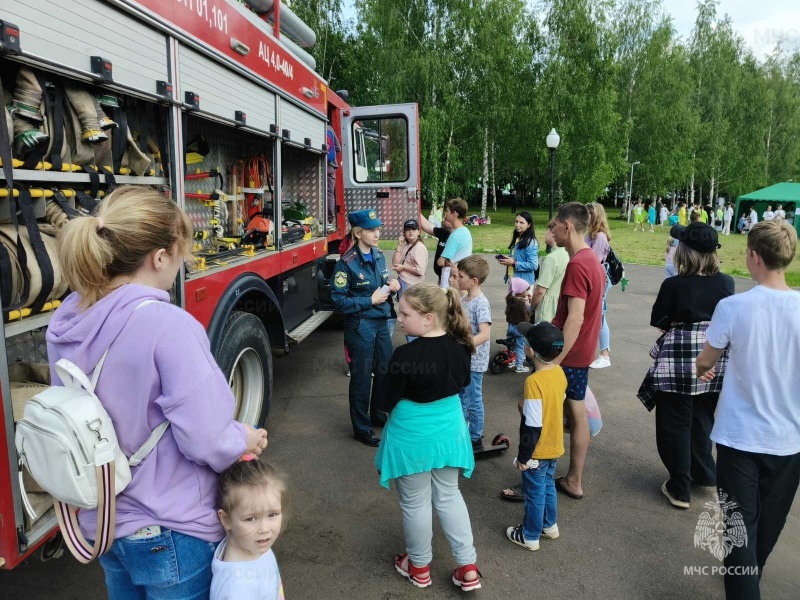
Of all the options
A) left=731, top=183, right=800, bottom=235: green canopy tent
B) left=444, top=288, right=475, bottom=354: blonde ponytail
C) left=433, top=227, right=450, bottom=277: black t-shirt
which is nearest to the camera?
left=444, top=288, right=475, bottom=354: blonde ponytail

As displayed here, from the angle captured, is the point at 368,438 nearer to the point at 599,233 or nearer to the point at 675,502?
the point at 675,502

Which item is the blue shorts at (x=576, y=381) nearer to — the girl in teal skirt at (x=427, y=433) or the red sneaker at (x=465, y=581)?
the girl in teal skirt at (x=427, y=433)

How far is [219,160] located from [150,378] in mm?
3955

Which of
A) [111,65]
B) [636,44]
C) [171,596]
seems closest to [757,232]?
[171,596]

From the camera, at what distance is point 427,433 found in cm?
257

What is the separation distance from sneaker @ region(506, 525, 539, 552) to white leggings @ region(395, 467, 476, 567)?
19.5 inches

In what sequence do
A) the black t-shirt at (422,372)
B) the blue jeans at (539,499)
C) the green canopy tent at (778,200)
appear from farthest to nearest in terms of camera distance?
1. the green canopy tent at (778,200)
2. the blue jeans at (539,499)
3. the black t-shirt at (422,372)

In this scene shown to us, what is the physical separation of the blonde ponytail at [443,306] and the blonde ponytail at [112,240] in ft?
4.41

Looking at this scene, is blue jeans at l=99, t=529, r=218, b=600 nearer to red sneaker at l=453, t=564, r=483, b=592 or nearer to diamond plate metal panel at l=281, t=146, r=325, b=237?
red sneaker at l=453, t=564, r=483, b=592

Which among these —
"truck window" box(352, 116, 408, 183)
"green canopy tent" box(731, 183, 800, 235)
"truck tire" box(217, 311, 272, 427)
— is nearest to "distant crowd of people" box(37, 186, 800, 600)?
"truck tire" box(217, 311, 272, 427)

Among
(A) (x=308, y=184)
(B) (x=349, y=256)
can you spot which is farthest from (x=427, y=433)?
(A) (x=308, y=184)

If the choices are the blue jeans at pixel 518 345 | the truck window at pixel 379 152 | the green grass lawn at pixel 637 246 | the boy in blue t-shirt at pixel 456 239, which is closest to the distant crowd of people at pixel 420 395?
the boy in blue t-shirt at pixel 456 239

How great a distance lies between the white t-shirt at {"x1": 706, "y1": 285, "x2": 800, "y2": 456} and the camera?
2.26 m

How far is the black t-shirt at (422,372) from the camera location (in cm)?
253
